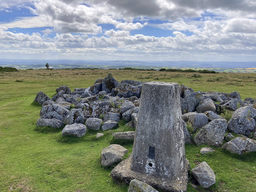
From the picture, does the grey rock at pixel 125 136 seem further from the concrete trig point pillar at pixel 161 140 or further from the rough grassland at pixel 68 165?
the concrete trig point pillar at pixel 161 140

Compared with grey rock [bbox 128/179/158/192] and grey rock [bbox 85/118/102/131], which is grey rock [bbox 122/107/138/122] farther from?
grey rock [bbox 128/179/158/192]

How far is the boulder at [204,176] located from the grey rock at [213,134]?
8.60ft

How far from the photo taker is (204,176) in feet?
23.9

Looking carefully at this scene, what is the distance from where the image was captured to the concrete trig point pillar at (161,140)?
261 inches

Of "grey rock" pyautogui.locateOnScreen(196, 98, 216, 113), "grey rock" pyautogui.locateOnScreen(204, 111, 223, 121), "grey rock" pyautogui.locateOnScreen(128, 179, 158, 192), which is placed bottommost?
"grey rock" pyautogui.locateOnScreen(128, 179, 158, 192)

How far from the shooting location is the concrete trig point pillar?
662 cm

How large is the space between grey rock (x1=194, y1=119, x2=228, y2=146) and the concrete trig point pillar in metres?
3.37

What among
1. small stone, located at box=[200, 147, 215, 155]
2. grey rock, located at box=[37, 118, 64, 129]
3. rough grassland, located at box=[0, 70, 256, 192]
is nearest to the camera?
rough grassland, located at box=[0, 70, 256, 192]

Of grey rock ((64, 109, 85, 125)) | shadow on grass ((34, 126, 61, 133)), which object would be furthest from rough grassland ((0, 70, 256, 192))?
grey rock ((64, 109, 85, 125))

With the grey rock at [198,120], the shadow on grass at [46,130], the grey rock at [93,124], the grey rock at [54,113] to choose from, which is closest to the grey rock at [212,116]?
the grey rock at [198,120]

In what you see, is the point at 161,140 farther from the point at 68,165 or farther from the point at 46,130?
the point at 46,130

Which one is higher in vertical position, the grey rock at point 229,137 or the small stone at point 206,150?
the grey rock at point 229,137

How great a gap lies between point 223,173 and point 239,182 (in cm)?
65

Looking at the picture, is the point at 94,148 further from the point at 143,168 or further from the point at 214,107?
the point at 214,107
